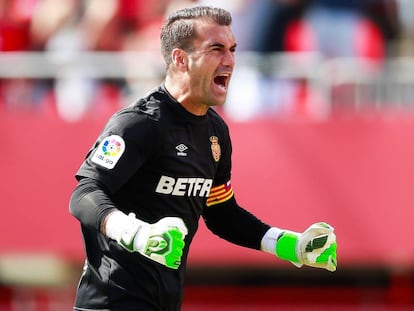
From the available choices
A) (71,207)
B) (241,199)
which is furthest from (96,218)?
(241,199)

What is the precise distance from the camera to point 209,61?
194 inches

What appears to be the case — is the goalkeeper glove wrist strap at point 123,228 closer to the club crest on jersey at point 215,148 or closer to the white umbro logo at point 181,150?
the white umbro logo at point 181,150

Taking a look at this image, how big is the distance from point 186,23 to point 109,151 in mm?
712

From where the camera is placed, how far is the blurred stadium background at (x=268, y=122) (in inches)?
356

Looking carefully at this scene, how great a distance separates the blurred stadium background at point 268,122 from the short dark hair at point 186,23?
152 inches

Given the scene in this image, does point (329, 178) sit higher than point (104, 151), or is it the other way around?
point (329, 178)

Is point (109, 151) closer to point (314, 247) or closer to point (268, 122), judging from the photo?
A: point (314, 247)

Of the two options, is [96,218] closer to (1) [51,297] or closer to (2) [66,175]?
(2) [66,175]

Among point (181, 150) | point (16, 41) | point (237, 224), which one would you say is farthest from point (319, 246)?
point (16, 41)

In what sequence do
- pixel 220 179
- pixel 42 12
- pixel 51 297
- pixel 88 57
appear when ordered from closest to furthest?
pixel 220 179 < pixel 88 57 < pixel 42 12 < pixel 51 297

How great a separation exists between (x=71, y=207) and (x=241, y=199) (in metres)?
4.57

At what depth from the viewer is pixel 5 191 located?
927 centimetres

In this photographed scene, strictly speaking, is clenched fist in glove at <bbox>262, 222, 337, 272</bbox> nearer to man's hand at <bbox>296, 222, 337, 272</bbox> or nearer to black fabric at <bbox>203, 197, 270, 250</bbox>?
man's hand at <bbox>296, 222, 337, 272</bbox>

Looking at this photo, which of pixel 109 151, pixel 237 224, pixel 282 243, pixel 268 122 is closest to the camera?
pixel 109 151
